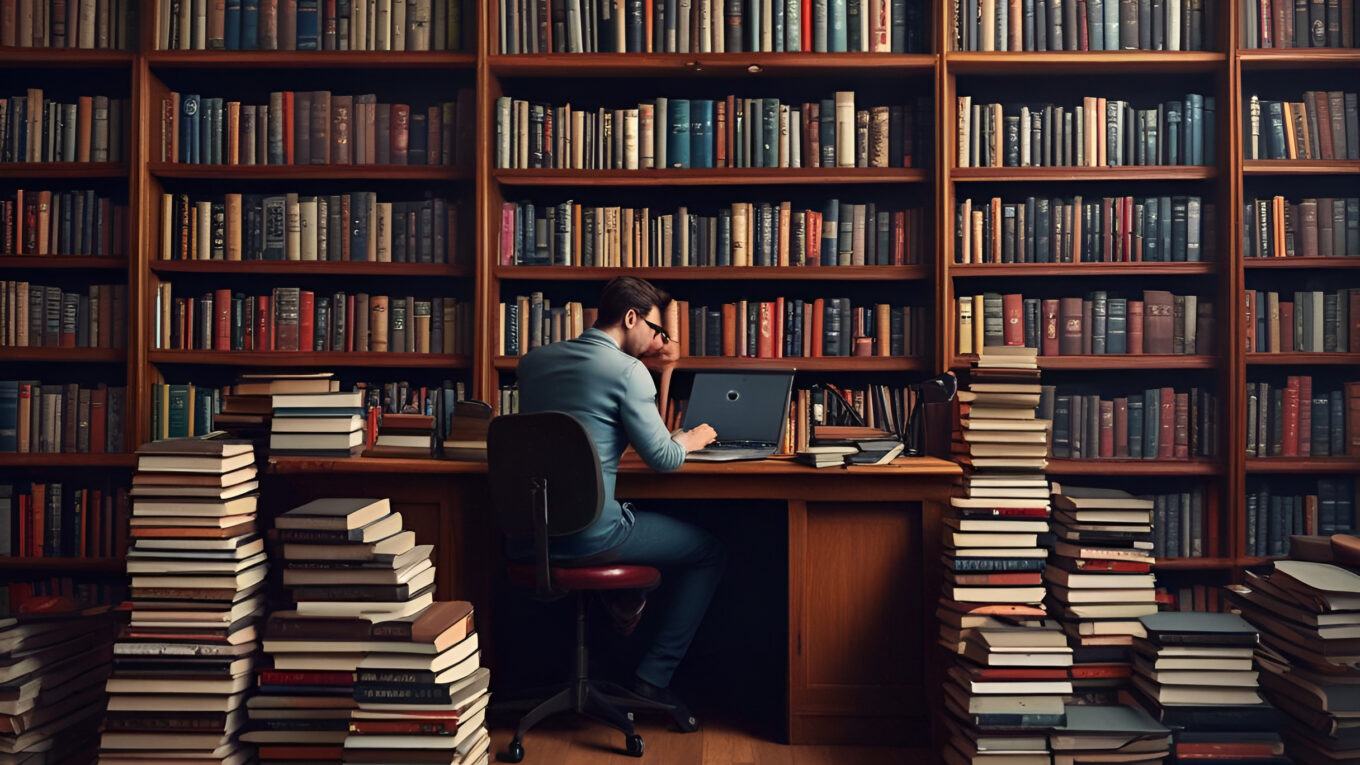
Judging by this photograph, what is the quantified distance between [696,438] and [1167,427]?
5.91 ft

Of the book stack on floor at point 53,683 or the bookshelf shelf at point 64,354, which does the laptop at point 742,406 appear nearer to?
the book stack on floor at point 53,683

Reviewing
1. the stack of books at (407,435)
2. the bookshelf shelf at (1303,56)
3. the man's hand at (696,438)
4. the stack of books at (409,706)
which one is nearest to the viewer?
the stack of books at (409,706)

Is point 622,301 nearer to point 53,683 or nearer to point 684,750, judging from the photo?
point 684,750

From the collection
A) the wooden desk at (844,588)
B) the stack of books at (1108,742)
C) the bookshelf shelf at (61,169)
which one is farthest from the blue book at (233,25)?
the stack of books at (1108,742)

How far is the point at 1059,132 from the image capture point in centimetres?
376

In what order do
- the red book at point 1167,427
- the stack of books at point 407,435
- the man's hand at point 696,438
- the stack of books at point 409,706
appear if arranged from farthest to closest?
the red book at point 1167,427, the stack of books at point 407,435, the man's hand at point 696,438, the stack of books at point 409,706

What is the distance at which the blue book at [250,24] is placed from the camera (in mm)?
3828

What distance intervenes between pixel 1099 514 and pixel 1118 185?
5.35ft

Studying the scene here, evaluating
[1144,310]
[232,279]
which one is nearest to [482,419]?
[232,279]

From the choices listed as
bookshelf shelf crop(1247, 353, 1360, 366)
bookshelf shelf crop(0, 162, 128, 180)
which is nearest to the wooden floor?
bookshelf shelf crop(1247, 353, 1360, 366)

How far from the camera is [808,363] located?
3811mm

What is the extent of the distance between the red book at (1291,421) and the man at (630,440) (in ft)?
6.79

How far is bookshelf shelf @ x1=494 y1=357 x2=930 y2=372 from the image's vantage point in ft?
12.5

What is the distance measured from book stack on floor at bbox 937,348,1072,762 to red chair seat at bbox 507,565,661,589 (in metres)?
0.81
